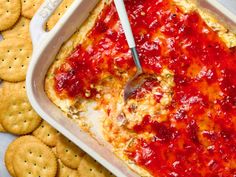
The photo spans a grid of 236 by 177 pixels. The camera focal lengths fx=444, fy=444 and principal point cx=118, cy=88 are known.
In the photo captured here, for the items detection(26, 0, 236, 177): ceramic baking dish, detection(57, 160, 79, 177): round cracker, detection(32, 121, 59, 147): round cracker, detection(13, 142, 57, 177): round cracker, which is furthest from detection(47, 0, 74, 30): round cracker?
detection(57, 160, 79, 177): round cracker

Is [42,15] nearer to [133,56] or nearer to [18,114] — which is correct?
[133,56]

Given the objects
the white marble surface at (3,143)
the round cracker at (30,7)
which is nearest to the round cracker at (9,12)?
the round cracker at (30,7)

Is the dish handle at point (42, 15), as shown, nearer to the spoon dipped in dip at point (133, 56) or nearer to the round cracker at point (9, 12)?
the spoon dipped in dip at point (133, 56)

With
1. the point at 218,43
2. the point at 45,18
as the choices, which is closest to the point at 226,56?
the point at 218,43

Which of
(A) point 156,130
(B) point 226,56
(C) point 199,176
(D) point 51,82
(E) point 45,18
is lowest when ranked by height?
(C) point 199,176

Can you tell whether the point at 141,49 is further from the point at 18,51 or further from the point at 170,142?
the point at 18,51

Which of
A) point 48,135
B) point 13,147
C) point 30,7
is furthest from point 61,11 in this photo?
point 13,147

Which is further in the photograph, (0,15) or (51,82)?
(0,15)
